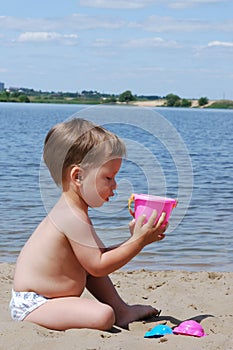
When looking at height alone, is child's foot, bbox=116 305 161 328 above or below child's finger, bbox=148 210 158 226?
below

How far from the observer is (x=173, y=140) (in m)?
4.30

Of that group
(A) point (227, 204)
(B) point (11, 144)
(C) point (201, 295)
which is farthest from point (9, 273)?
(B) point (11, 144)

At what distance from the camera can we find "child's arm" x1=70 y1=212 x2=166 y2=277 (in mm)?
3914

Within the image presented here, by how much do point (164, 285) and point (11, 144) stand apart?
1790 centimetres

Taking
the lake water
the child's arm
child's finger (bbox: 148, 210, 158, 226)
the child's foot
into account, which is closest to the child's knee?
the child's arm

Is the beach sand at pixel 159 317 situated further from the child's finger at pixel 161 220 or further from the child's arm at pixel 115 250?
the child's finger at pixel 161 220

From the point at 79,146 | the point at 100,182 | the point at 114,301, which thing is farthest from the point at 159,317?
the point at 79,146

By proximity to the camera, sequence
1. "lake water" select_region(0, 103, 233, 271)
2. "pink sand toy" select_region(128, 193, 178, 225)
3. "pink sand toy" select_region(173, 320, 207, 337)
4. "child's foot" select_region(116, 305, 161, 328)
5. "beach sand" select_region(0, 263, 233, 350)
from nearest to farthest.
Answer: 1. "beach sand" select_region(0, 263, 233, 350)
2. "pink sand toy" select_region(128, 193, 178, 225)
3. "pink sand toy" select_region(173, 320, 207, 337)
4. "lake water" select_region(0, 103, 233, 271)
5. "child's foot" select_region(116, 305, 161, 328)

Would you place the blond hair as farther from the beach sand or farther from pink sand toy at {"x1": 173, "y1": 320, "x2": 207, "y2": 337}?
pink sand toy at {"x1": 173, "y1": 320, "x2": 207, "y2": 337}

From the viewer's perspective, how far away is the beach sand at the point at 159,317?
3666mm

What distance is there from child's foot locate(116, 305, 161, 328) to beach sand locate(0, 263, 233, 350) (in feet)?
0.16

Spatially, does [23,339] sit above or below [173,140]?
below

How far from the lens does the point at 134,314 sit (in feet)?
14.4

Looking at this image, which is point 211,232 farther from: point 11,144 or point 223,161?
point 11,144
